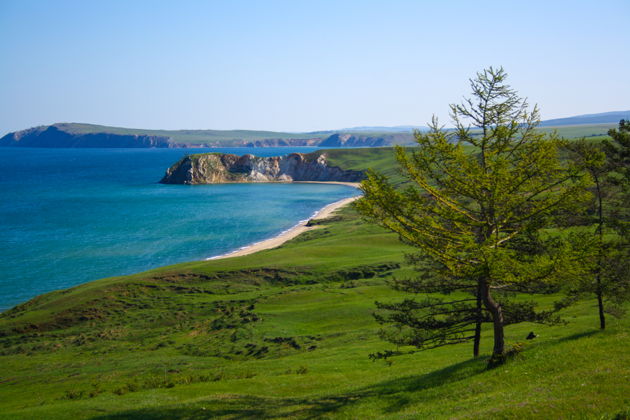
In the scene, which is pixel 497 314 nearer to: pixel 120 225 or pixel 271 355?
pixel 271 355

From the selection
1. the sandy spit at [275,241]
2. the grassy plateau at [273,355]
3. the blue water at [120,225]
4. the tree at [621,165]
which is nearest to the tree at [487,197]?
the grassy plateau at [273,355]

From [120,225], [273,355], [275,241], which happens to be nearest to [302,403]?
[273,355]

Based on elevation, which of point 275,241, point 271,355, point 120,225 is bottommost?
point 271,355

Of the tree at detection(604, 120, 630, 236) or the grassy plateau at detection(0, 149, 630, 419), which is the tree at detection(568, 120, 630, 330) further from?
the grassy plateau at detection(0, 149, 630, 419)

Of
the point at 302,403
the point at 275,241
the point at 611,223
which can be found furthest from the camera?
the point at 275,241

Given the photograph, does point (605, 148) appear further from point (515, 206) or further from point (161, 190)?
point (161, 190)

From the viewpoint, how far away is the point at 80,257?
7769cm

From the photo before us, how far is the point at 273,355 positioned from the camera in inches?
1328

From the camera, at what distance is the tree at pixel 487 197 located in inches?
643

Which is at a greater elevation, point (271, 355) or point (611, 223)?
point (611, 223)

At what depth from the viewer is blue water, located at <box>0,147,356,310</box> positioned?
232ft

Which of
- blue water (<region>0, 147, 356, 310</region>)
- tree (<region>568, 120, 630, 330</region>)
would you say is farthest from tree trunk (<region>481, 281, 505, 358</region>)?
blue water (<region>0, 147, 356, 310</region>)

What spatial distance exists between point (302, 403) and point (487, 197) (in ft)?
39.9

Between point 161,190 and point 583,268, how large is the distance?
17581 cm
